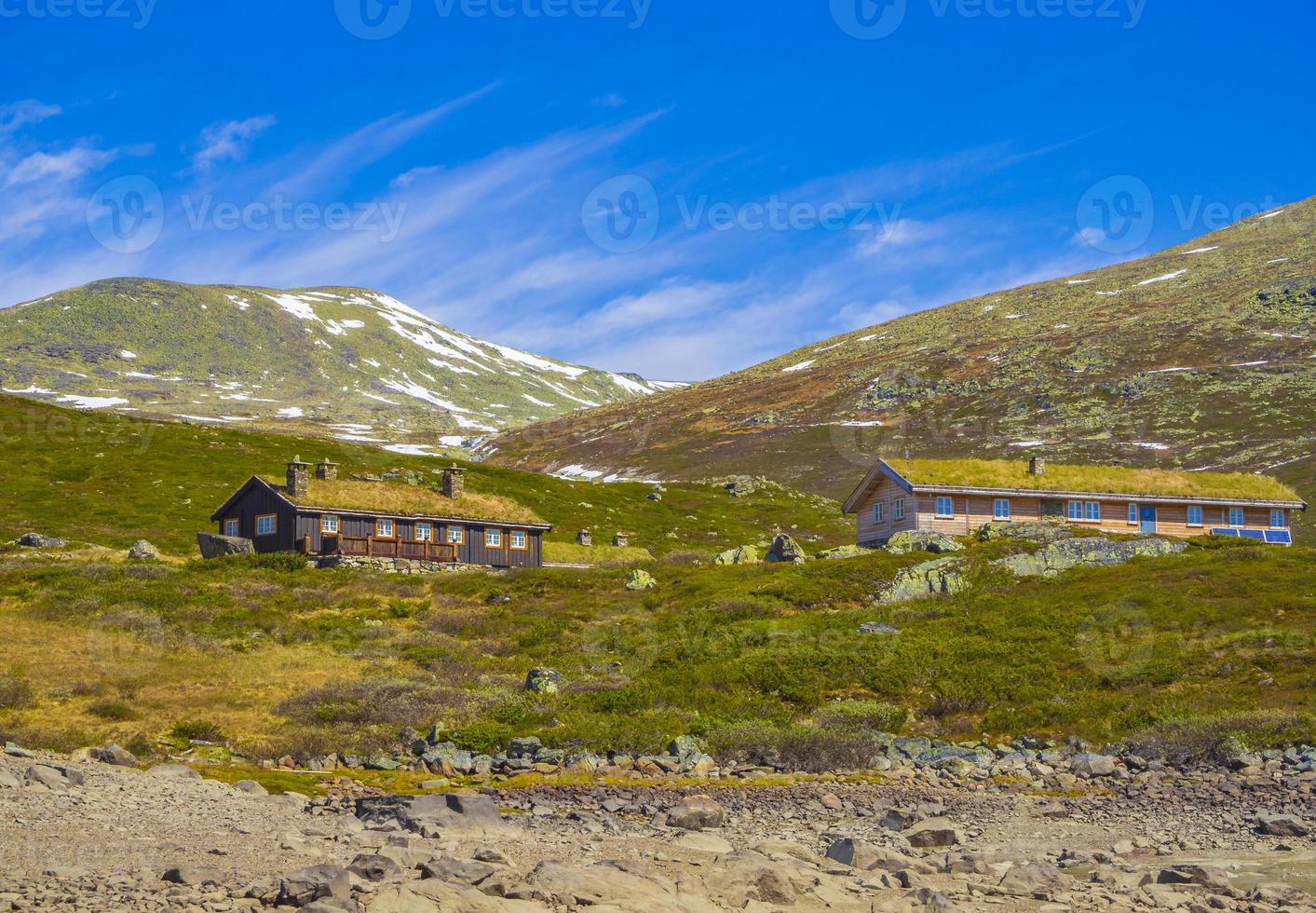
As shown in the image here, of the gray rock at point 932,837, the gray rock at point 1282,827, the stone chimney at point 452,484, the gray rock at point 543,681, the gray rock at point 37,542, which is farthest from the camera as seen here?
the stone chimney at point 452,484

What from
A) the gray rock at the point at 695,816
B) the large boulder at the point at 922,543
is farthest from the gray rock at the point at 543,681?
the large boulder at the point at 922,543

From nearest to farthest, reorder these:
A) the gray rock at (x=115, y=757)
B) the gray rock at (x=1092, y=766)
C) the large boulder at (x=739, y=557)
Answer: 1. the gray rock at (x=115, y=757)
2. the gray rock at (x=1092, y=766)
3. the large boulder at (x=739, y=557)

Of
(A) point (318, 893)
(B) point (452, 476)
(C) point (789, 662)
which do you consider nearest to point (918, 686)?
(C) point (789, 662)

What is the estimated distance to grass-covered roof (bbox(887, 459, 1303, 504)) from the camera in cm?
5953

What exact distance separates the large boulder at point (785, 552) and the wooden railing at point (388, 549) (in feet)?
56.9

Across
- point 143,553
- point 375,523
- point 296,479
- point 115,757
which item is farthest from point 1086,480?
point 115,757

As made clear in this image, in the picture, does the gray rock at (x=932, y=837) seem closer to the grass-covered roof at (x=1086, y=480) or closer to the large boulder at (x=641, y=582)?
the large boulder at (x=641, y=582)

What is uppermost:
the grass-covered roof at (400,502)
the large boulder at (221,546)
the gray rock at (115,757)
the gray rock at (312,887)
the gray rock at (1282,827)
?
the grass-covered roof at (400,502)

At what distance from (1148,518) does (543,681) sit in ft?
136

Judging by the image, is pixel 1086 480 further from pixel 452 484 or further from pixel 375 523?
pixel 375 523

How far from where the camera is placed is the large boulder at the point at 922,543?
175 ft

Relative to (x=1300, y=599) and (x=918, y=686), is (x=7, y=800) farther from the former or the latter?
(x=1300, y=599)

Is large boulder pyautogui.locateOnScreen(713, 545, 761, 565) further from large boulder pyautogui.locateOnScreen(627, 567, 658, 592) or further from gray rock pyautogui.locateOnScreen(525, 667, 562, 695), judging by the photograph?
gray rock pyautogui.locateOnScreen(525, 667, 562, 695)

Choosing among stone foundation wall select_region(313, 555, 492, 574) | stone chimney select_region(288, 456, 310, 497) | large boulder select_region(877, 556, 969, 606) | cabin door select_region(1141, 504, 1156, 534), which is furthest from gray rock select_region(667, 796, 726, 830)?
cabin door select_region(1141, 504, 1156, 534)
